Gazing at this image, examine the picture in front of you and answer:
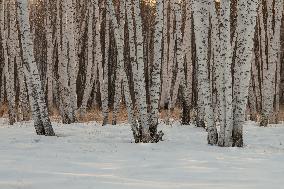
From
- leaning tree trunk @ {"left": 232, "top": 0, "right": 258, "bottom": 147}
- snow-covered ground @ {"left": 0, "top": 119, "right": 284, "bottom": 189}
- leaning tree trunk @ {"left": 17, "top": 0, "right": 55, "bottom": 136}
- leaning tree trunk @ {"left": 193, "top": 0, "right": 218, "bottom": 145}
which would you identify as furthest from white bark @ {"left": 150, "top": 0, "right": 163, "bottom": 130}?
leaning tree trunk @ {"left": 17, "top": 0, "right": 55, "bottom": 136}

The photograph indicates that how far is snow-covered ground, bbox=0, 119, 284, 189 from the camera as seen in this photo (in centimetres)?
473

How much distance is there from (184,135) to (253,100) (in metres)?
4.72

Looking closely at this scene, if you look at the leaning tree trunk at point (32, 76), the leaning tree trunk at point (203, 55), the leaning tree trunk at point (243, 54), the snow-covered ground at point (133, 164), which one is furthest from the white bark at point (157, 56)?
the leaning tree trunk at point (32, 76)

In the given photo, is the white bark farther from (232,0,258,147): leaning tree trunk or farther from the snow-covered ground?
(232,0,258,147): leaning tree trunk

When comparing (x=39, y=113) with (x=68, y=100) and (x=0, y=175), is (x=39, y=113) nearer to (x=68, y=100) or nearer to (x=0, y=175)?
(x=68, y=100)

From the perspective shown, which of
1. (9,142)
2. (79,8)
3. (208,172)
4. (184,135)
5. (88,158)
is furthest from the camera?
(79,8)

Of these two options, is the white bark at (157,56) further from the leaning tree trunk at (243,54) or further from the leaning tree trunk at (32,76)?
the leaning tree trunk at (32,76)

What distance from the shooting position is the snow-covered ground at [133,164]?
473cm

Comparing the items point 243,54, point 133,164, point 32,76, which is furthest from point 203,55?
point 32,76

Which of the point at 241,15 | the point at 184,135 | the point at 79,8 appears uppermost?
the point at 79,8

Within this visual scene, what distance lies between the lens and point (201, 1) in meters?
8.19

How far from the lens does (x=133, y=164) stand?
599cm

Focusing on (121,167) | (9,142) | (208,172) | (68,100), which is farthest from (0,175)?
(68,100)

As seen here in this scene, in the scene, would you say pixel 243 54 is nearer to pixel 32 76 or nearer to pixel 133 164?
pixel 133 164
